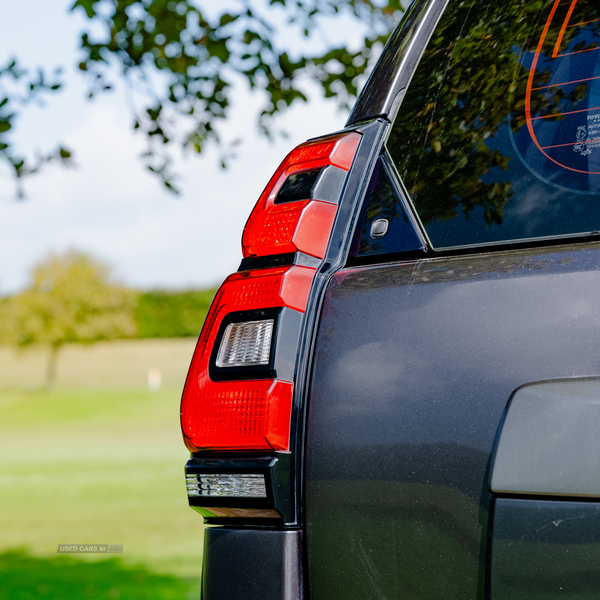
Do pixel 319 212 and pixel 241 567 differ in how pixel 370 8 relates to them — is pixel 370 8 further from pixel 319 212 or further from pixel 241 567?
pixel 241 567

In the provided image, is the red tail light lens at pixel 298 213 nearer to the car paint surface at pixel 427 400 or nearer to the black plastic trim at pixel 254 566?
the car paint surface at pixel 427 400

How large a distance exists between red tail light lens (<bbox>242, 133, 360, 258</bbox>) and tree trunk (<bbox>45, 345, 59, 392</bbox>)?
43.0 metres

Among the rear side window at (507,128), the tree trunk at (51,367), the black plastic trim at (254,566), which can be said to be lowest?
the tree trunk at (51,367)

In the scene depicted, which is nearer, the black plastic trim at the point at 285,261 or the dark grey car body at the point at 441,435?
the dark grey car body at the point at 441,435

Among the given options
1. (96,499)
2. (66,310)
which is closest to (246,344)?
(96,499)

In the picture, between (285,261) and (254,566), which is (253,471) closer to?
(254,566)

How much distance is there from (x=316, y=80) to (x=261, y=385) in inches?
178

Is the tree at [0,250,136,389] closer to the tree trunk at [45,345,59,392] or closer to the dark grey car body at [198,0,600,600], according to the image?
the tree trunk at [45,345,59,392]

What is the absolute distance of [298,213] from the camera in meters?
1.45

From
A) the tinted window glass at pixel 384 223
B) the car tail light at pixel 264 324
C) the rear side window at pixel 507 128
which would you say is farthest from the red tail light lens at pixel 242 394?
the rear side window at pixel 507 128

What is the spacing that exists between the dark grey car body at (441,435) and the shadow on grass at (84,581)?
13.2ft

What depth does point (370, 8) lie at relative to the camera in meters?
6.15

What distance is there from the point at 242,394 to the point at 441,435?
0.37 meters

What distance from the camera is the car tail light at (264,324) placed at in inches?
52.2
